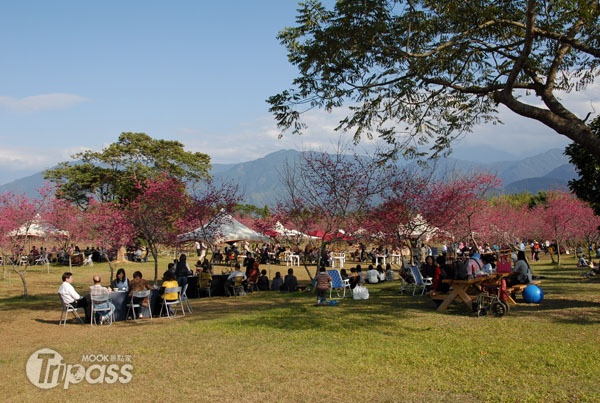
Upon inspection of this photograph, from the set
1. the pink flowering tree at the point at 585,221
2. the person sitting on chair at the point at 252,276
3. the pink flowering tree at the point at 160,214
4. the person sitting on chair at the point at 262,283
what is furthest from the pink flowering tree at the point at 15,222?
the pink flowering tree at the point at 585,221

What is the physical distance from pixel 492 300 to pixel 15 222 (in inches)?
721

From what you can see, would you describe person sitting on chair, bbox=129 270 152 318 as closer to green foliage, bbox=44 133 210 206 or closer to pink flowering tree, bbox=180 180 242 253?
pink flowering tree, bbox=180 180 242 253

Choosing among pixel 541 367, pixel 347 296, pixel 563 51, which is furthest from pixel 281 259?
pixel 541 367

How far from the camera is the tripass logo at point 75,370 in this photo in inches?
250

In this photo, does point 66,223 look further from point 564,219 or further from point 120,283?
point 564,219

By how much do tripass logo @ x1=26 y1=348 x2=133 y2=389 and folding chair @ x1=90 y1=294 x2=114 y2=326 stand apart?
288 cm

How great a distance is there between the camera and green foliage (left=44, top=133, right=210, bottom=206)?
37375 mm

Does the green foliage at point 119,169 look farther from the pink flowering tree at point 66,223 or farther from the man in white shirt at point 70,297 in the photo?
the man in white shirt at point 70,297

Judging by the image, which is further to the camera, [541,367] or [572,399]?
[541,367]

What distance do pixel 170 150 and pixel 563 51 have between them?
3229cm

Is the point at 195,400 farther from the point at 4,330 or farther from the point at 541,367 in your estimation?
the point at 4,330

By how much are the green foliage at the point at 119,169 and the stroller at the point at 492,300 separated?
2920 cm

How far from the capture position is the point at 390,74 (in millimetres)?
10969

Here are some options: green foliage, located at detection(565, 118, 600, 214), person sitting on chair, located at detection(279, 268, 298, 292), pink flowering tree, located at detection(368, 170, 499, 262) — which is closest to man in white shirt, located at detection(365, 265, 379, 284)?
pink flowering tree, located at detection(368, 170, 499, 262)
